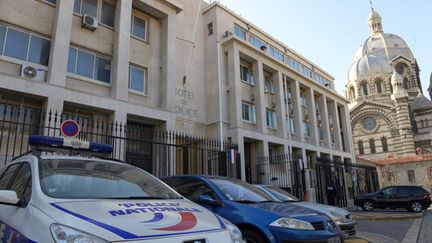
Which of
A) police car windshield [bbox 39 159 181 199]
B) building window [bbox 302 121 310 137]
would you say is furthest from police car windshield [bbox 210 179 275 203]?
building window [bbox 302 121 310 137]

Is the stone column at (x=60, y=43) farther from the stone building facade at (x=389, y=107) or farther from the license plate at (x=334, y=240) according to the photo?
the stone building facade at (x=389, y=107)

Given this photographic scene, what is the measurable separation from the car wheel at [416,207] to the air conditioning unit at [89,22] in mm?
21202

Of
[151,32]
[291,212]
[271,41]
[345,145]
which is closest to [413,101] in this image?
[345,145]

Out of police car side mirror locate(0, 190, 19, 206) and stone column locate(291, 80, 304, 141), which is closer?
police car side mirror locate(0, 190, 19, 206)

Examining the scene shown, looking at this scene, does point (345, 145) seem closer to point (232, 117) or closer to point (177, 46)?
point (232, 117)

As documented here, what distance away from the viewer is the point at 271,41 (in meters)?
28.3

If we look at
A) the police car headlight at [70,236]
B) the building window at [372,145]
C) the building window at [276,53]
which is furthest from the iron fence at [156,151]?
the building window at [372,145]

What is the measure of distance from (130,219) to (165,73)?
15013 mm

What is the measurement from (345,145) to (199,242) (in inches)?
1426

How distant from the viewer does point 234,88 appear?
21.0m

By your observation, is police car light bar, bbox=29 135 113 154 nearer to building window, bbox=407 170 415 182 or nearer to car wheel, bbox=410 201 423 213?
car wheel, bbox=410 201 423 213

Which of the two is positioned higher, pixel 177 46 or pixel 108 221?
pixel 177 46

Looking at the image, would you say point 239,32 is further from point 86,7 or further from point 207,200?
point 207,200

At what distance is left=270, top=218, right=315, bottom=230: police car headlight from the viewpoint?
5.10 meters
